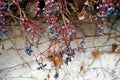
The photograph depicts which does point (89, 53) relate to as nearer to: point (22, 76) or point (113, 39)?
point (113, 39)

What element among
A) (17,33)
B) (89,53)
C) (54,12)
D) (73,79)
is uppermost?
(54,12)

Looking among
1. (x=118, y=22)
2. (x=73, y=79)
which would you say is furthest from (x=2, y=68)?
(x=118, y=22)

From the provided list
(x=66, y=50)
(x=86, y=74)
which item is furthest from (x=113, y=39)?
(x=66, y=50)

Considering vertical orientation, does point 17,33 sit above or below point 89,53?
above

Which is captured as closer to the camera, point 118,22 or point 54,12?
point 54,12

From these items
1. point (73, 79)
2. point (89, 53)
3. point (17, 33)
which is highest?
point (17, 33)

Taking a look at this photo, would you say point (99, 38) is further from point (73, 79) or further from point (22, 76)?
point (22, 76)
